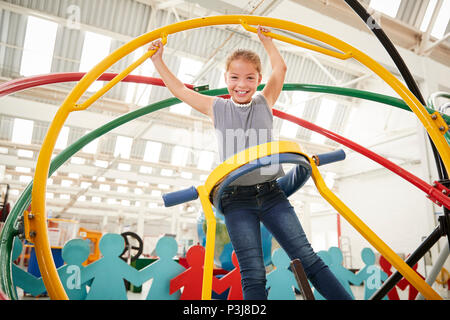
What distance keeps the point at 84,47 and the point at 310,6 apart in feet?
19.0

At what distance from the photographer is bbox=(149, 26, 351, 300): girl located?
1.27m

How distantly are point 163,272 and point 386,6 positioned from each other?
6374 millimetres

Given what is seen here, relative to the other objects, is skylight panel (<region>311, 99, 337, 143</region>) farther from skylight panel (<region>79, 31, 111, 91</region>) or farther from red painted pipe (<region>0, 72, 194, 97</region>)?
red painted pipe (<region>0, 72, 194, 97</region>)

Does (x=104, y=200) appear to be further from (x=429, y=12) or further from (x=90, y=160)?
(x=429, y=12)

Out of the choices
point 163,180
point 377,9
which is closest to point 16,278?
point 377,9

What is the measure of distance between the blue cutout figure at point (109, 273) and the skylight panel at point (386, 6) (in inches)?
240

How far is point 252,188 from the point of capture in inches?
54.9

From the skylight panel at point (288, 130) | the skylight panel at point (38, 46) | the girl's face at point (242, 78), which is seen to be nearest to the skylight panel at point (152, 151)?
the skylight panel at point (38, 46)

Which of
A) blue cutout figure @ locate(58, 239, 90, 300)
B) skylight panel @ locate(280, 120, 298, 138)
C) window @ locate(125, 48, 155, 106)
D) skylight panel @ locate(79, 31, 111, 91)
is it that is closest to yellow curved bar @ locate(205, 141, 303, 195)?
blue cutout figure @ locate(58, 239, 90, 300)

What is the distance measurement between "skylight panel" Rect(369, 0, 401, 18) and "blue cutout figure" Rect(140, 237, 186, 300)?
5.81 metres

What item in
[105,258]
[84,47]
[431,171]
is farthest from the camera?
[84,47]

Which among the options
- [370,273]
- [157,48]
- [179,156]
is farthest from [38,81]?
[179,156]

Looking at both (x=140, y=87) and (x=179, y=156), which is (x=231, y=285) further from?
(x=179, y=156)

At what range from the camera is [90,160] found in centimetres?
1156
